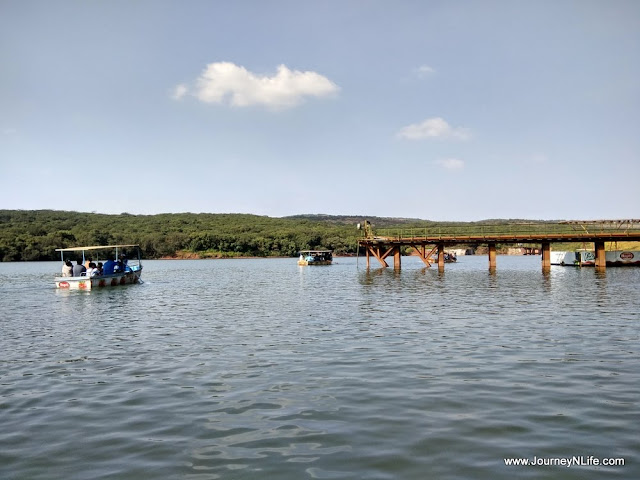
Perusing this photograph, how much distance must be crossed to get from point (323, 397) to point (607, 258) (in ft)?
226

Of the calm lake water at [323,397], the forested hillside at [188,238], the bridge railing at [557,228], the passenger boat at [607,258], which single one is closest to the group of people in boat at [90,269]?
the calm lake water at [323,397]

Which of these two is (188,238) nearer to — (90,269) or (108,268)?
(108,268)

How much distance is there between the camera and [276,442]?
8.55 m

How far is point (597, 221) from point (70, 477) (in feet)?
203

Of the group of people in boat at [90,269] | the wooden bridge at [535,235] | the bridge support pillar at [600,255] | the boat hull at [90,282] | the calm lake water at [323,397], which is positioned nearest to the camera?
the calm lake water at [323,397]

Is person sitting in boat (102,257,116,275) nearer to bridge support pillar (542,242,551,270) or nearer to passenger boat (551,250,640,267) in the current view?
bridge support pillar (542,242,551,270)

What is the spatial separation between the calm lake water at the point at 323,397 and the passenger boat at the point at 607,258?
5177 cm

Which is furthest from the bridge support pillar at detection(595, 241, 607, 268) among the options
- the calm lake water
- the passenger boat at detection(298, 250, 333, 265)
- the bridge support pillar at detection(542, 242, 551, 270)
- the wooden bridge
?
the passenger boat at detection(298, 250, 333, 265)

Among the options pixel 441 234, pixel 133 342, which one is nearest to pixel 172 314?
pixel 133 342

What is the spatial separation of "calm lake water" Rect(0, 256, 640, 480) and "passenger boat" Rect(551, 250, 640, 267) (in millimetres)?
51769

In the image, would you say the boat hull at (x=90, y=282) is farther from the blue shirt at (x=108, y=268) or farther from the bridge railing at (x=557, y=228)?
the bridge railing at (x=557, y=228)

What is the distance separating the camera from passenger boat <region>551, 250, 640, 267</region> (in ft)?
222

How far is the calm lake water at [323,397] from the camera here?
25.6 ft

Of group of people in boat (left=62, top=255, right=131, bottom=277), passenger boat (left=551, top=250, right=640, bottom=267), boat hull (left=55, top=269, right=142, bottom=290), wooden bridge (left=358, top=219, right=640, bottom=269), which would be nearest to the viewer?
boat hull (left=55, top=269, right=142, bottom=290)
